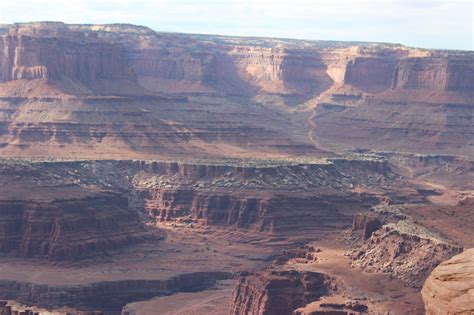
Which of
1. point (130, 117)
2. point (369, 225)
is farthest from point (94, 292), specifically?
point (130, 117)

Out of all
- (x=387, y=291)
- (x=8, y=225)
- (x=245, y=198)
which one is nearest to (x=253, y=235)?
(x=245, y=198)

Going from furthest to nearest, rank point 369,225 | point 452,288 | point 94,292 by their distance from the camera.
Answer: point 94,292, point 369,225, point 452,288

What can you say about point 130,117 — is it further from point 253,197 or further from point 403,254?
point 403,254

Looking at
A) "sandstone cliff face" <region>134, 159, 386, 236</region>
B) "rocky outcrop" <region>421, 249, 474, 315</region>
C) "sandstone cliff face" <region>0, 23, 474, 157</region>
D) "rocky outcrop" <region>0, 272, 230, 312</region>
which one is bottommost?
"rocky outcrop" <region>0, 272, 230, 312</region>

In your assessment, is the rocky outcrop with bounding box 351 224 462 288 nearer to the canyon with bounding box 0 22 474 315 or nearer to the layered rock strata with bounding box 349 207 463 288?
the layered rock strata with bounding box 349 207 463 288

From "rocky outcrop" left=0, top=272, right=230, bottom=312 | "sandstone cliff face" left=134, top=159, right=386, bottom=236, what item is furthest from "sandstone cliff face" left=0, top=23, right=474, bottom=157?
→ "rocky outcrop" left=0, top=272, right=230, bottom=312

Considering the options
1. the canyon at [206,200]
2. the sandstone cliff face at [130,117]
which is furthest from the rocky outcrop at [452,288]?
the sandstone cliff face at [130,117]
